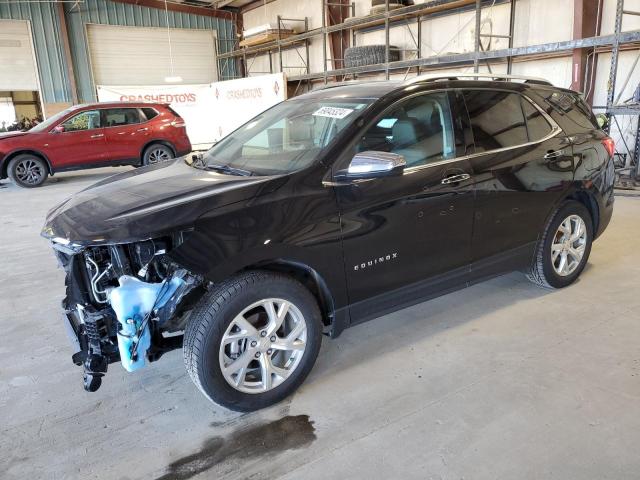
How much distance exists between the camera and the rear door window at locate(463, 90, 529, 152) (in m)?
3.09

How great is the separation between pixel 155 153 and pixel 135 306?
9130 mm

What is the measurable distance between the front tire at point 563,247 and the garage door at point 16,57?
17015 mm

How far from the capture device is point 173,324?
234 cm

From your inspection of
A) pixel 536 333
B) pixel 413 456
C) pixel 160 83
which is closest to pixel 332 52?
pixel 160 83

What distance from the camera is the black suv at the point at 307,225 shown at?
2215 mm

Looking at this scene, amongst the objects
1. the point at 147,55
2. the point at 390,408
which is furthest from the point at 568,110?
the point at 147,55

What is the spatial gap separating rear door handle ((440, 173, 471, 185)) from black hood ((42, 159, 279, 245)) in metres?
1.06

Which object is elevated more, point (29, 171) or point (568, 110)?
point (568, 110)

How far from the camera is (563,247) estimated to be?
3.71 m

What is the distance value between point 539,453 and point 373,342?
120 centimetres

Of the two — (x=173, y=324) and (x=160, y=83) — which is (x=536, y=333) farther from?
(x=160, y=83)

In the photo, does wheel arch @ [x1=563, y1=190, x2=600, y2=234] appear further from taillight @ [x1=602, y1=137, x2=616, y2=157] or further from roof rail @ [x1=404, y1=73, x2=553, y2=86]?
roof rail @ [x1=404, y1=73, x2=553, y2=86]

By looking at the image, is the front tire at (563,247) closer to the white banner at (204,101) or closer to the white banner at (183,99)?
the white banner at (204,101)

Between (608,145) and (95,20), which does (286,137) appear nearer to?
(608,145)
